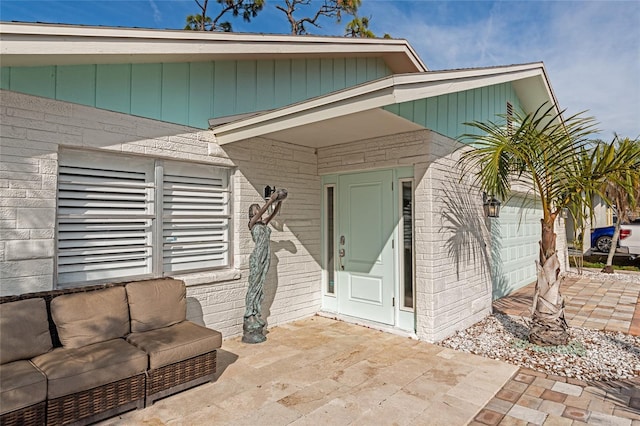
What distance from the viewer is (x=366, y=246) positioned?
5.74 m

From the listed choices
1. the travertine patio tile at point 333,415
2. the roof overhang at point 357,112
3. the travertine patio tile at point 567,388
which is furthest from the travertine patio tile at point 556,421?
the roof overhang at point 357,112

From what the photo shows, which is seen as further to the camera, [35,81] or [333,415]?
[35,81]

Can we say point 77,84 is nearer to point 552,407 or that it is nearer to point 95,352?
point 95,352

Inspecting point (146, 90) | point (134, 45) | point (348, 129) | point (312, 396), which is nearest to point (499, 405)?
point (312, 396)

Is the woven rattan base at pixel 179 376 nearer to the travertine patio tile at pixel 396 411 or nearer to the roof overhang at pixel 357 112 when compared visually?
the travertine patio tile at pixel 396 411

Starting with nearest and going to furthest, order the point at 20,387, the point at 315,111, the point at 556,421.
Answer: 1. the point at 20,387
2. the point at 556,421
3. the point at 315,111

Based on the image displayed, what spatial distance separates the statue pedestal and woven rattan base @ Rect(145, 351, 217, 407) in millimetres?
1196

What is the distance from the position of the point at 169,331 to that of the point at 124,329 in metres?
0.39

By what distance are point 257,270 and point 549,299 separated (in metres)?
3.64

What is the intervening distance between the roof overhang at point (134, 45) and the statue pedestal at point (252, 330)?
3244 mm

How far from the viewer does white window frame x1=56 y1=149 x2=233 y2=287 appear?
373 cm

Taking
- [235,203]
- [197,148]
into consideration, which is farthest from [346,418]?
[197,148]

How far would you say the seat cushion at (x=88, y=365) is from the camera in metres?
2.64

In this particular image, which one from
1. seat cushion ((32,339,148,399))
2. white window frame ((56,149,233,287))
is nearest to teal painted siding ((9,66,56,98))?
white window frame ((56,149,233,287))
